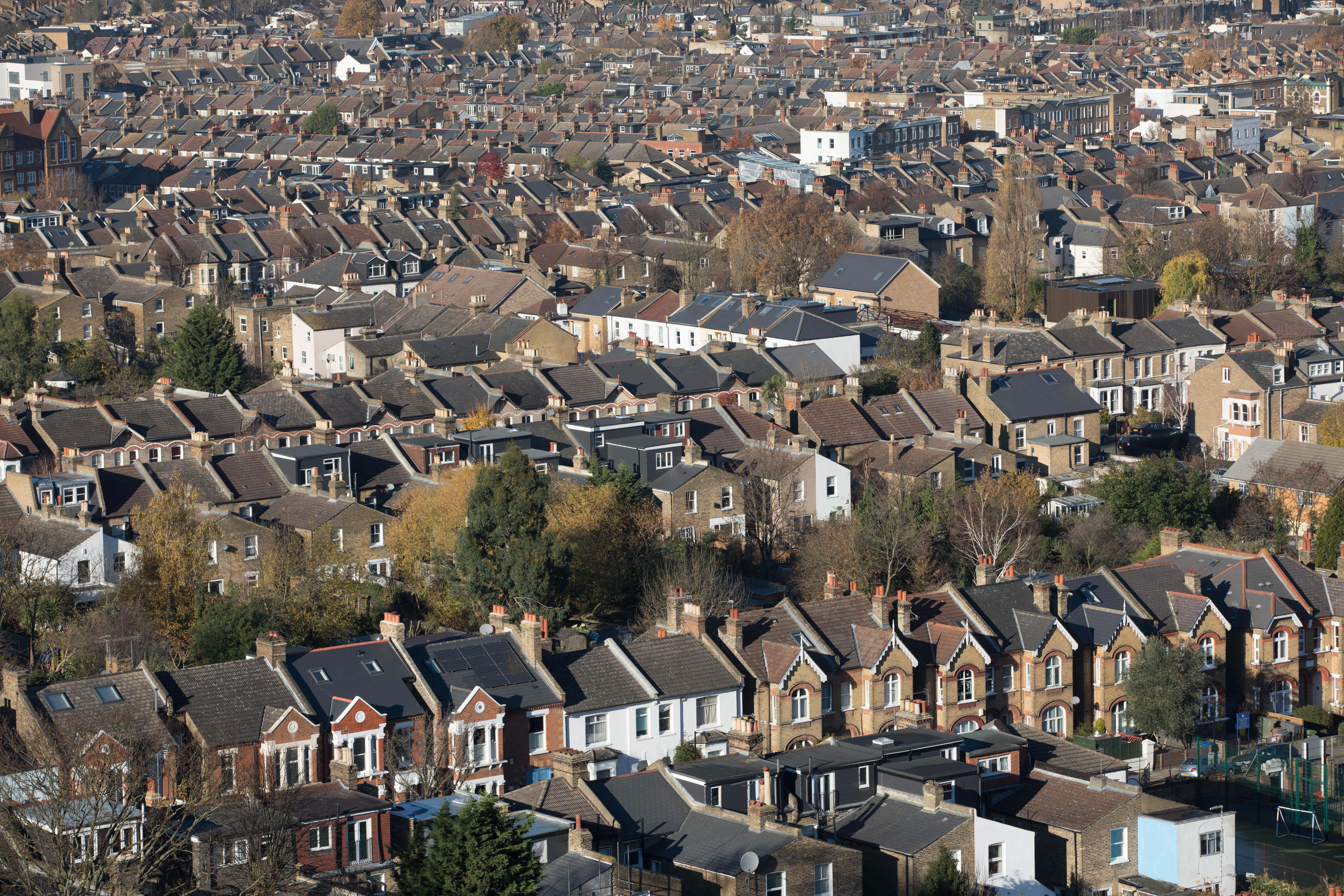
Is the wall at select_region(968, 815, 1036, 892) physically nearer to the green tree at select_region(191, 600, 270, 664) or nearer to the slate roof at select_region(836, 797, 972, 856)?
the slate roof at select_region(836, 797, 972, 856)

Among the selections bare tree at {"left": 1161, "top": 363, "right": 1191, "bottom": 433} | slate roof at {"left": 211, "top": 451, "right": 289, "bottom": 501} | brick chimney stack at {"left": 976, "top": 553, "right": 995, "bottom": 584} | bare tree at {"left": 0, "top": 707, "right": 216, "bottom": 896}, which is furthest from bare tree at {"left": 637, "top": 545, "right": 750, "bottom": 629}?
bare tree at {"left": 1161, "top": 363, "right": 1191, "bottom": 433}

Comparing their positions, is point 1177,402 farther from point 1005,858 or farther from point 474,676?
point 1005,858

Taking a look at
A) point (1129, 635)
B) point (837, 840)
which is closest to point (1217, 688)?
point (1129, 635)

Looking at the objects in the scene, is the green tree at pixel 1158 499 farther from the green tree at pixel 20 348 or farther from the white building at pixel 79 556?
the green tree at pixel 20 348

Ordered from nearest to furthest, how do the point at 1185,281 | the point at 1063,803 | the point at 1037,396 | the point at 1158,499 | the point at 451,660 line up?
the point at 1063,803 < the point at 451,660 < the point at 1158,499 < the point at 1037,396 < the point at 1185,281

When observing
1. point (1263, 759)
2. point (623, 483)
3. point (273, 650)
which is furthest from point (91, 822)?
point (623, 483)

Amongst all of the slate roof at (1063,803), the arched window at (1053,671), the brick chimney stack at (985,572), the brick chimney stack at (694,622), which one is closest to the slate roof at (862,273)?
the brick chimney stack at (985,572)
